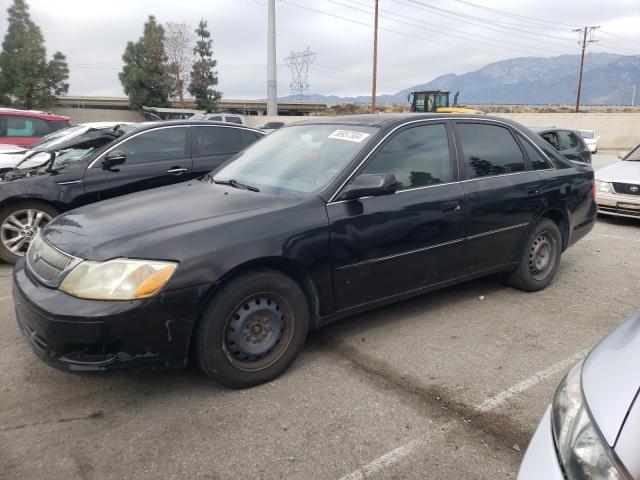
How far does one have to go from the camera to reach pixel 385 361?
342 cm

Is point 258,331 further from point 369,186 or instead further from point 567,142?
point 567,142

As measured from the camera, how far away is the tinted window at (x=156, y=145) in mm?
6027

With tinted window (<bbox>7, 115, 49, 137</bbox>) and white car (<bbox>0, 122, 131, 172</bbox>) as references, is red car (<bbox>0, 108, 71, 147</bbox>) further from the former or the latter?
white car (<bbox>0, 122, 131, 172</bbox>)

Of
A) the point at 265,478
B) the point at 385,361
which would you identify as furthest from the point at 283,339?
the point at 265,478

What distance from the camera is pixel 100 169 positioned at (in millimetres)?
5809

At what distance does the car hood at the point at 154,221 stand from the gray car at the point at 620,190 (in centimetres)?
679

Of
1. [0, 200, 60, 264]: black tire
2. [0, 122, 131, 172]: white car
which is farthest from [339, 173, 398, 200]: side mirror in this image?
[0, 122, 131, 172]: white car

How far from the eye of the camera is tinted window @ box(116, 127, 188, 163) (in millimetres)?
6027

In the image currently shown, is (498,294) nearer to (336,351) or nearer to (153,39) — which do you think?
(336,351)

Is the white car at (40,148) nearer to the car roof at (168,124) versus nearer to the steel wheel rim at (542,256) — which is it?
the car roof at (168,124)

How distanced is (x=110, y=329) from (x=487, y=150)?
3.29 meters

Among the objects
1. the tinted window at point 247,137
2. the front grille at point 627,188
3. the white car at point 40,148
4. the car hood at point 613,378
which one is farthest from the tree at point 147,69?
the car hood at point 613,378

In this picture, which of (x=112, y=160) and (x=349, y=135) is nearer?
(x=349, y=135)

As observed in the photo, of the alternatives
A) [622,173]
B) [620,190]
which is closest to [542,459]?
[620,190]
